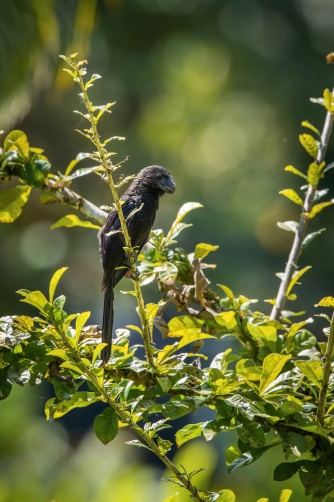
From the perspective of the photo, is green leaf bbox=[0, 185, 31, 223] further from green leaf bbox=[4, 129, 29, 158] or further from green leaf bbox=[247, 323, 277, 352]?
green leaf bbox=[247, 323, 277, 352]

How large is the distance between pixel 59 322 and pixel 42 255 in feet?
22.0

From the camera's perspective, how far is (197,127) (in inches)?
361

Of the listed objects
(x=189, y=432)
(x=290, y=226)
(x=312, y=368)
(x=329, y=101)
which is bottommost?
(x=189, y=432)

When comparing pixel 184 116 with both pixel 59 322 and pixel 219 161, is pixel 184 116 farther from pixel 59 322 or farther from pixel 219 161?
pixel 59 322

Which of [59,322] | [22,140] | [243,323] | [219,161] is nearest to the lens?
[59,322]

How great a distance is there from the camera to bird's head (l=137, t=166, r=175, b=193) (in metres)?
2.70

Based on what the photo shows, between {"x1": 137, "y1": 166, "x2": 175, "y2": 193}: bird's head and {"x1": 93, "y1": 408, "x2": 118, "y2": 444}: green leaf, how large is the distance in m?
1.36

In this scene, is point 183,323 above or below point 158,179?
below

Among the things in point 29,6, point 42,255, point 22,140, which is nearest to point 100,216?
point 22,140

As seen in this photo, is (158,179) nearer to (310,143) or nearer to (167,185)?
(167,185)

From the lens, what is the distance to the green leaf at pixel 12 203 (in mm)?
2006

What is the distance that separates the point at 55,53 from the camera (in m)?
5.28

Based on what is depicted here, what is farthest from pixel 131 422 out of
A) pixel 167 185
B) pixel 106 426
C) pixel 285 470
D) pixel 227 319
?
pixel 167 185

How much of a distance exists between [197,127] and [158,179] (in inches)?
260
